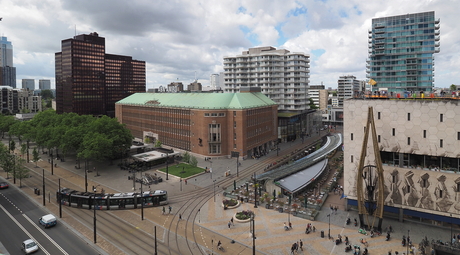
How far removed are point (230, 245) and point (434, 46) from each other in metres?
131

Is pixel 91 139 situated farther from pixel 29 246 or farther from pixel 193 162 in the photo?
pixel 29 246

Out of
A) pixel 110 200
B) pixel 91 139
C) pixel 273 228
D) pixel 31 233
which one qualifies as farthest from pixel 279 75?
pixel 31 233

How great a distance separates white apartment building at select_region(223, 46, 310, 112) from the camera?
433 feet

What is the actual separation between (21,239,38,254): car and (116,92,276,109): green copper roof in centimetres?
6042

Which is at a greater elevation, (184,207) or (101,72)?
(101,72)

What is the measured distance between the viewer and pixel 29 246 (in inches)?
1476

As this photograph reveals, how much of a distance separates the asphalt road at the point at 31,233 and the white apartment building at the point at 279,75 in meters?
103

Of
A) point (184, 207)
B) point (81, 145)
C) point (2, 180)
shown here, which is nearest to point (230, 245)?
point (184, 207)

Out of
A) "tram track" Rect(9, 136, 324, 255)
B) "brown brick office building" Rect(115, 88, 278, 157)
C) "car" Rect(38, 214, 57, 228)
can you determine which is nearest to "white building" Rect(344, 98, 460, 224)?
"tram track" Rect(9, 136, 324, 255)

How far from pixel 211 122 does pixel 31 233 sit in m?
Answer: 56.0

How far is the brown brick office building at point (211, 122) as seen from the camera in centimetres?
9106

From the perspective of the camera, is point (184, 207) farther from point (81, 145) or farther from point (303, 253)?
point (81, 145)

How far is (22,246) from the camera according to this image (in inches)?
1506

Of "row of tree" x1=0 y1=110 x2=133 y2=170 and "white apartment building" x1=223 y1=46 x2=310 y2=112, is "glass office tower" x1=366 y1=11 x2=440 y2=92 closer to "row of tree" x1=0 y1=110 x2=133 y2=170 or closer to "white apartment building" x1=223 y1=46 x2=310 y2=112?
"white apartment building" x1=223 y1=46 x2=310 y2=112
